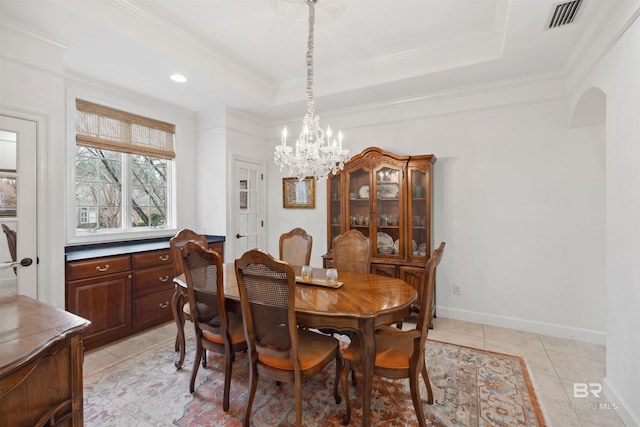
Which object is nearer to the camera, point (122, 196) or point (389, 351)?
point (389, 351)

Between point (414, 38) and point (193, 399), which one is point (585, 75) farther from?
point (193, 399)

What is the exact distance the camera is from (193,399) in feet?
7.01

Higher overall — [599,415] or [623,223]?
[623,223]

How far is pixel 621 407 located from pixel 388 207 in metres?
2.46

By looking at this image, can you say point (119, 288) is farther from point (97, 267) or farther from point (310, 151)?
point (310, 151)

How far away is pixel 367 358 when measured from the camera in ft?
5.72

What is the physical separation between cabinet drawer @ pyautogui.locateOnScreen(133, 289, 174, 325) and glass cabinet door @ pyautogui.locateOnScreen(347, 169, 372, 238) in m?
2.31

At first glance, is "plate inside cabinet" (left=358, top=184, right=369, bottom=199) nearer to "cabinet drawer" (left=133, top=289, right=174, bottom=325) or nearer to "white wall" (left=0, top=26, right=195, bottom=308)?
"cabinet drawer" (left=133, top=289, right=174, bottom=325)

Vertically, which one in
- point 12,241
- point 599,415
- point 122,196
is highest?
point 122,196

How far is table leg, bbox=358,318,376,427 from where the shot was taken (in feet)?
5.67

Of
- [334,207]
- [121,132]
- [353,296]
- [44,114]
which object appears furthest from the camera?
[334,207]

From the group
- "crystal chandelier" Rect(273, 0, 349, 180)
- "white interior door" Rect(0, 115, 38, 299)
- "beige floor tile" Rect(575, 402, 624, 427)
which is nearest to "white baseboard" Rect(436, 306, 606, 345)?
"beige floor tile" Rect(575, 402, 624, 427)

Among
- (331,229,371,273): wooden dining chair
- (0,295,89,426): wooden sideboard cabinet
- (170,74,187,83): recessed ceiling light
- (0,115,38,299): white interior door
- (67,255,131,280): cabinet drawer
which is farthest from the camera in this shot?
(170,74,187,83): recessed ceiling light

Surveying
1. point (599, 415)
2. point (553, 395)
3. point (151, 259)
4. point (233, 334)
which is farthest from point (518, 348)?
point (151, 259)
